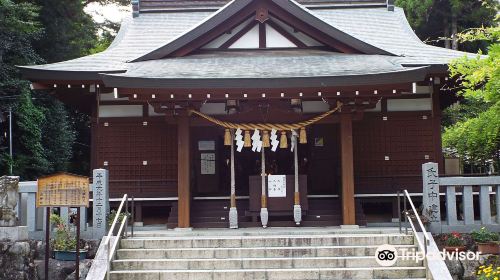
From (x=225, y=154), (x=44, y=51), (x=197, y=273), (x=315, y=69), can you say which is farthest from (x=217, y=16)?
(x=44, y=51)

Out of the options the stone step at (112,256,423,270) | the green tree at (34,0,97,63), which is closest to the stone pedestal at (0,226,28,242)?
the stone step at (112,256,423,270)

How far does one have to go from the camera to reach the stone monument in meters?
9.60

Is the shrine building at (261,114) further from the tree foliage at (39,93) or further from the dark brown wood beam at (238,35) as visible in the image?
the tree foliage at (39,93)

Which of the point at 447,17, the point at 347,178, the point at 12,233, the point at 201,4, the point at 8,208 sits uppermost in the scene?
the point at 447,17

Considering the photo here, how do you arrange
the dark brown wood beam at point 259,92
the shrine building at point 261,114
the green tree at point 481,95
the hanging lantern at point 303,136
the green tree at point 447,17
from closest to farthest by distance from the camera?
the green tree at point 481,95 < the dark brown wood beam at point 259,92 < the shrine building at point 261,114 < the hanging lantern at point 303,136 < the green tree at point 447,17

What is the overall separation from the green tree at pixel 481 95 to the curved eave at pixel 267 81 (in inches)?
40.5

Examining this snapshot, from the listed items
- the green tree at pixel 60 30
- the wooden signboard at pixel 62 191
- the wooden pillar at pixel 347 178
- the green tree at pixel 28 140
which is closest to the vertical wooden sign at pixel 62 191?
the wooden signboard at pixel 62 191

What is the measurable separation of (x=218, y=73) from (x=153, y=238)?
4012mm

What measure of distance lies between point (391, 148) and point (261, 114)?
388 centimetres

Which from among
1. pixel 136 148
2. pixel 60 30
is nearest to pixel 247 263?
pixel 136 148

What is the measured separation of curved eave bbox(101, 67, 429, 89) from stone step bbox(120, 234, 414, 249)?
322 centimetres

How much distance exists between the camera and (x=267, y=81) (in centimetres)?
1072

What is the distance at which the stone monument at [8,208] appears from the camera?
960 cm

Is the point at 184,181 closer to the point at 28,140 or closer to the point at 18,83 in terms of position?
the point at 18,83
